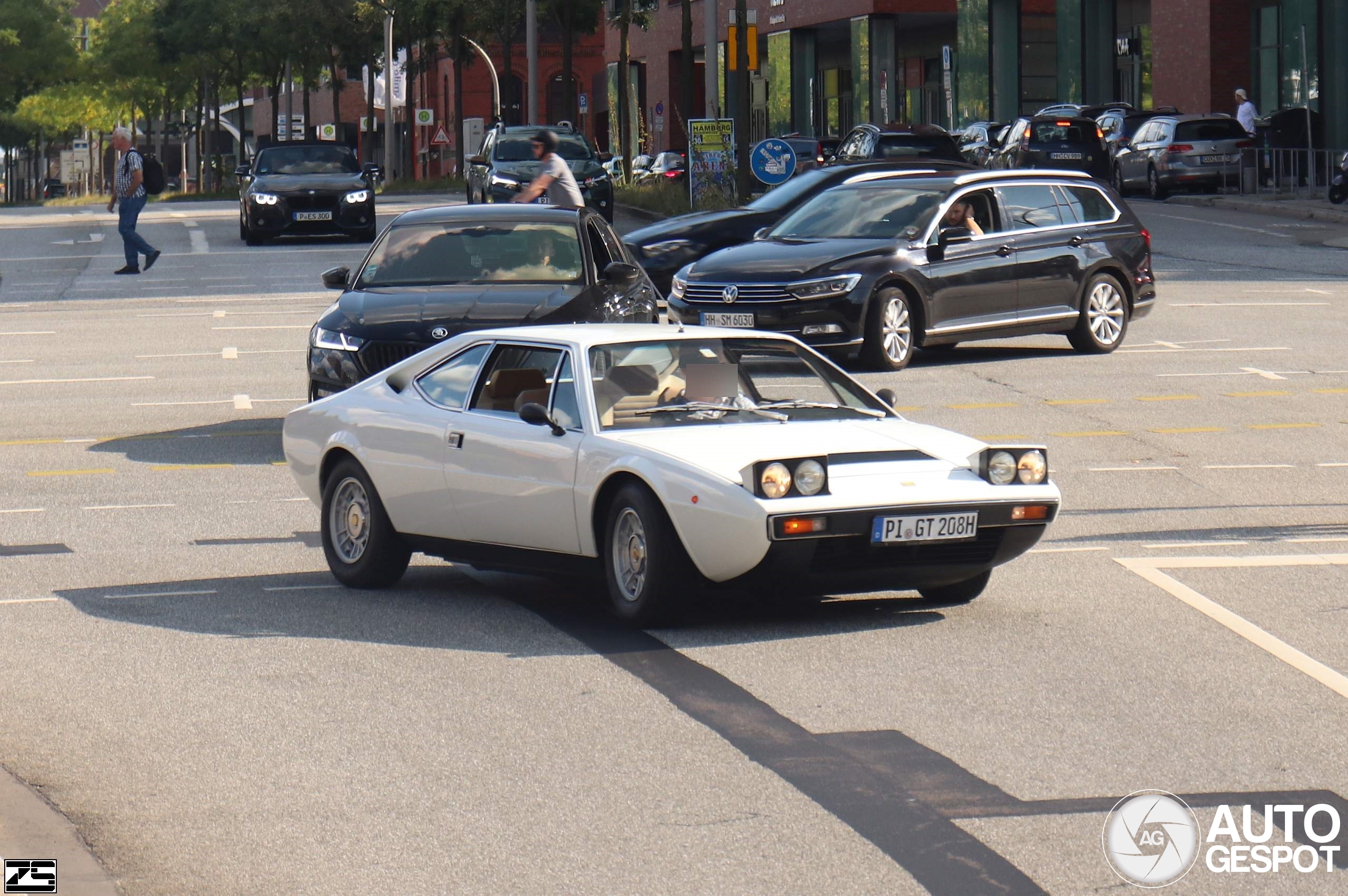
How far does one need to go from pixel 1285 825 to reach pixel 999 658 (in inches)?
93.3

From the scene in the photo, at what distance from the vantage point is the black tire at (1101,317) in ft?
66.1

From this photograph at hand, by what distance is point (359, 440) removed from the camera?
10.2 meters

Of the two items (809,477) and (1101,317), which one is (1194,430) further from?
(809,477)

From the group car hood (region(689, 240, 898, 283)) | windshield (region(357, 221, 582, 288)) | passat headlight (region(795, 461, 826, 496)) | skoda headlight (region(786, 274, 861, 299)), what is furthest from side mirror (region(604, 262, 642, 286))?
passat headlight (region(795, 461, 826, 496))

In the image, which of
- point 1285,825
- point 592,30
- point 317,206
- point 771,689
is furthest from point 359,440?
point 592,30

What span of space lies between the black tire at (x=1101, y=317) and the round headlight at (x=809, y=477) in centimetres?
1216

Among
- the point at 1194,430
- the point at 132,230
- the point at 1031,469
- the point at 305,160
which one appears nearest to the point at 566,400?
the point at 1031,469

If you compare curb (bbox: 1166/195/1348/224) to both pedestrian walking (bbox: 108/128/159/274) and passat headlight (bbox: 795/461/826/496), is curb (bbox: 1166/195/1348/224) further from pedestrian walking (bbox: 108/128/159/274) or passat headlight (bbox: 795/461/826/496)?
passat headlight (bbox: 795/461/826/496)

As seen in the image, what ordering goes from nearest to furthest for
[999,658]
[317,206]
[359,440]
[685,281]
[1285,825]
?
[1285,825], [999,658], [359,440], [685,281], [317,206]

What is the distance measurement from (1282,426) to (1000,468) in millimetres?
7432

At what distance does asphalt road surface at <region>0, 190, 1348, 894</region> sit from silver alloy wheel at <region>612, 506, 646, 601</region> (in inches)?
7.7

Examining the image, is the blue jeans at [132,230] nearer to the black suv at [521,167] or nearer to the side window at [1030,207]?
the black suv at [521,167]

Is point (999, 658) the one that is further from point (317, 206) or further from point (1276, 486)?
point (317, 206)

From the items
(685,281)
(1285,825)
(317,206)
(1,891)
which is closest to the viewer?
(1,891)
